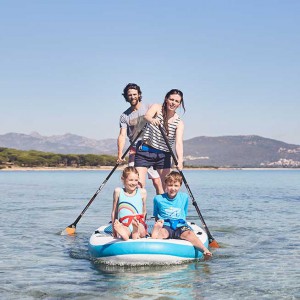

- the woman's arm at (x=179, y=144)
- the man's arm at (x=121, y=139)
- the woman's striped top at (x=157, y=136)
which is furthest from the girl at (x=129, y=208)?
the man's arm at (x=121, y=139)

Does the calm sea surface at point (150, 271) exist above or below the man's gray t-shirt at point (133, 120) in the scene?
below

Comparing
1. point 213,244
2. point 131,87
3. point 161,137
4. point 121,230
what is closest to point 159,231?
point 121,230

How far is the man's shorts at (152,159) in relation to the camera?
36.2ft

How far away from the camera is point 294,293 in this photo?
7.68m

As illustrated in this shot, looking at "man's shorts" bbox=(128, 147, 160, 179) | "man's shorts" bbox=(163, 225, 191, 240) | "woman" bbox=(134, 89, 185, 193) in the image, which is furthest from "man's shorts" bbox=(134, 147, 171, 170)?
"man's shorts" bbox=(163, 225, 191, 240)

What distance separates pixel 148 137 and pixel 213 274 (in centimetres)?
333

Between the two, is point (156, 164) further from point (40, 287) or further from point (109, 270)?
point (40, 287)

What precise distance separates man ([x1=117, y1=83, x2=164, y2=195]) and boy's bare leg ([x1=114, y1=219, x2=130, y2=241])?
6.60 feet

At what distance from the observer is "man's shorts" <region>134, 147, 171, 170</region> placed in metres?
11.0

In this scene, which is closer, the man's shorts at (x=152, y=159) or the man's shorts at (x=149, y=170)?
the man's shorts at (x=152, y=159)

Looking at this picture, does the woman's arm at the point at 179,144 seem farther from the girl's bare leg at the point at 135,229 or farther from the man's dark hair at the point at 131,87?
the girl's bare leg at the point at 135,229

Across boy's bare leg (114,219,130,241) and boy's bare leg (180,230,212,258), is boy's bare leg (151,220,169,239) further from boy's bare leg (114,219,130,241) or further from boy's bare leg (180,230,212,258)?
boy's bare leg (114,219,130,241)

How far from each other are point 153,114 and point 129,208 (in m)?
2.13

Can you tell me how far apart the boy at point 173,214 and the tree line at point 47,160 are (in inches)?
4764
